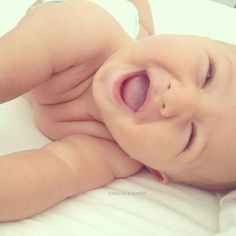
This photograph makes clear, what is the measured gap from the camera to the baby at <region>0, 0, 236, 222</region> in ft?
2.92

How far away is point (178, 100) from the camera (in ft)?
2.92

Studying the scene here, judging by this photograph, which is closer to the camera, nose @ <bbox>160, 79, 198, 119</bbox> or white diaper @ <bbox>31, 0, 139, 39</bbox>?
nose @ <bbox>160, 79, 198, 119</bbox>

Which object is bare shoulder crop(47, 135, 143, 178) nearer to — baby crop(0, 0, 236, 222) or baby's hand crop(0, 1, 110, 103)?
baby crop(0, 0, 236, 222)

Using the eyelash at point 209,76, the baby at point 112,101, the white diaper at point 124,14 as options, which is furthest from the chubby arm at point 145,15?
the eyelash at point 209,76

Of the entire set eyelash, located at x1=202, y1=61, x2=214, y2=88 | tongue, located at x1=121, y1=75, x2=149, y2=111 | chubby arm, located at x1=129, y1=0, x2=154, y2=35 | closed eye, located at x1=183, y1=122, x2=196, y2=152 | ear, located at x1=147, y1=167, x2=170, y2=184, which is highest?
chubby arm, located at x1=129, y1=0, x2=154, y2=35

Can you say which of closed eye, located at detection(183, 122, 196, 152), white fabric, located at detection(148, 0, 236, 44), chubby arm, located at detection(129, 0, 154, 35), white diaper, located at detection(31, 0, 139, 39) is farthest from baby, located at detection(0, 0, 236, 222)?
white fabric, located at detection(148, 0, 236, 44)

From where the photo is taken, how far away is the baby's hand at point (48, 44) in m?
0.89

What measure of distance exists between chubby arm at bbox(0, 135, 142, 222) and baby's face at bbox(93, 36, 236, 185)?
58 mm

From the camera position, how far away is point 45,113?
1052mm

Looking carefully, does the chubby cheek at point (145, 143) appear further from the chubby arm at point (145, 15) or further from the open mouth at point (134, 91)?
the chubby arm at point (145, 15)

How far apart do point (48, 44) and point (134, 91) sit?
18cm

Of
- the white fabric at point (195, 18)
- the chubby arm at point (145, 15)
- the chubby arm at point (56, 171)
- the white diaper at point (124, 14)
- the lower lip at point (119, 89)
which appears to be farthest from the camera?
the white fabric at point (195, 18)

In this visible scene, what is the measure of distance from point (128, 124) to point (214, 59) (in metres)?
0.20

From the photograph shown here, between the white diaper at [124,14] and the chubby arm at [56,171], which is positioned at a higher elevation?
the white diaper at [124,14]
